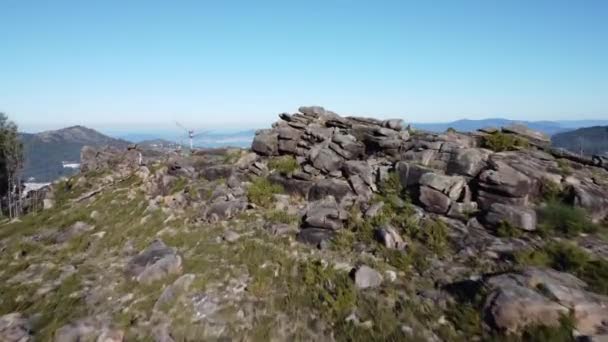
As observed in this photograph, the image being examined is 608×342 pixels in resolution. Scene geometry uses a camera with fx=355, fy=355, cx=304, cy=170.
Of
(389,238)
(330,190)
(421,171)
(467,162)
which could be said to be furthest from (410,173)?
(389,238)

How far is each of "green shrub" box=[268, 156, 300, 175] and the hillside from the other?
0.11 meters

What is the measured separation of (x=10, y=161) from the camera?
49.9 metres

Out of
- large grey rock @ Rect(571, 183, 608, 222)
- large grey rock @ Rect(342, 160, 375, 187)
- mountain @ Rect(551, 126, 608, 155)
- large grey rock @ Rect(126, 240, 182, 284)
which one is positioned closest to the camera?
large grey rock @ Rect(126, 240, 182, 284)

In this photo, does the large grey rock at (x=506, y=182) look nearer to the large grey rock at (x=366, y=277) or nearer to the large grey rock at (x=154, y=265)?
the large grey rock at (x=366, y=277)

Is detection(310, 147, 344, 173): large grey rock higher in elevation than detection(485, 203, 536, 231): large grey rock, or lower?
higher

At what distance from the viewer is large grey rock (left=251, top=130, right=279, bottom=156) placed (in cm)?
2314

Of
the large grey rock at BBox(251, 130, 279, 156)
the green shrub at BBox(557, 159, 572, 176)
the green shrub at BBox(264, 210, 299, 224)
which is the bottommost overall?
the green shrub at BBox(264, 210, 299, 224)

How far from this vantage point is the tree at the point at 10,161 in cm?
4841

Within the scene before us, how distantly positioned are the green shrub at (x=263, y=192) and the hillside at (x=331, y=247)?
0.08m

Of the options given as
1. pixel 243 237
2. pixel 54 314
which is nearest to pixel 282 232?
pixel 243 237

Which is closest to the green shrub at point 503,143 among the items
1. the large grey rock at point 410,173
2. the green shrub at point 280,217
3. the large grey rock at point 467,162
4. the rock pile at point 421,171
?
the rock pile at point 421,171

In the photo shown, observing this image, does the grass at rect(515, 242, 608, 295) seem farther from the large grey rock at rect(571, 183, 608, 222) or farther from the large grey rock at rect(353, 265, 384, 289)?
the large grey rock at rect(353, 265, 384, 289)

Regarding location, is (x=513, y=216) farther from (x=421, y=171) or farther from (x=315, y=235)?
(x=315, y=235)

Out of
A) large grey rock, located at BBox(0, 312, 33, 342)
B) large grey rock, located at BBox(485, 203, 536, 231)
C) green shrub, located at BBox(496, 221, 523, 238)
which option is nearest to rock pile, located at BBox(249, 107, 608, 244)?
large grey rock, located at BBox(485, 203, 536, 231)
